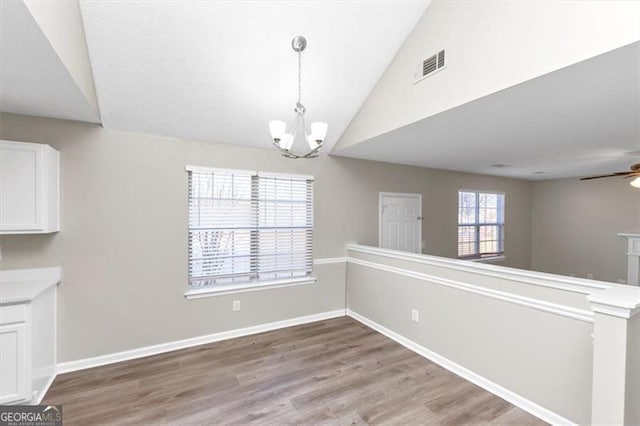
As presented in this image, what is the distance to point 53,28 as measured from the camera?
1.62 metres

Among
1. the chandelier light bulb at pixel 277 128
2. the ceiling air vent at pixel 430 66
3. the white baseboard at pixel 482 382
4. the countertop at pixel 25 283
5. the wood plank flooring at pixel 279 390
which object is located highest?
the ceiling air vent at pixel 430 66

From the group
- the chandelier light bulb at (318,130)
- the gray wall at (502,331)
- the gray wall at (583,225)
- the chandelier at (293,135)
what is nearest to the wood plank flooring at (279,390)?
the gray wall at (502,331)

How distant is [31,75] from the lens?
192 centimetres

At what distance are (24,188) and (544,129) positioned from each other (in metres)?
4.86

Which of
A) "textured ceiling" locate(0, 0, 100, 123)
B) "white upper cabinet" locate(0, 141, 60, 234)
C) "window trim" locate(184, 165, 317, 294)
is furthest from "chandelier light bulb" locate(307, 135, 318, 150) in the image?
"white upper cabinet" locate(0, 141, 60, 234)

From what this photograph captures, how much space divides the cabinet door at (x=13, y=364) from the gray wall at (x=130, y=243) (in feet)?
2.61

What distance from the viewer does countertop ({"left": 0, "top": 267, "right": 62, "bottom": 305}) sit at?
204 cm

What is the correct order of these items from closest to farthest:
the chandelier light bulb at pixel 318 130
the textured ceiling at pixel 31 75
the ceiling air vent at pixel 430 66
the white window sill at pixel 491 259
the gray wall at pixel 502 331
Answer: the textured ceiling at pixel 31 75
the gray wall at pixel 502 331
the chandelier light bulb at pixel 318 130
the ceiling air vent at pixel 430 66
the white window sill at pixel 491 259

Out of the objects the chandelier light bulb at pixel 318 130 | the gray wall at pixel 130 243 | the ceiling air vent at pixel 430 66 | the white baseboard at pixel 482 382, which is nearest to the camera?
the white baseboard at pixel 482 382

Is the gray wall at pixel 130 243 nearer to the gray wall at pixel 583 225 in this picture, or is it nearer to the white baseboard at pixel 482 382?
the white baseboard at pixel 482 382

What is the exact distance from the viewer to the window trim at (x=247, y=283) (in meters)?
3.34

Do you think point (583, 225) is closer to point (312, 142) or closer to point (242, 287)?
point (312, 142)

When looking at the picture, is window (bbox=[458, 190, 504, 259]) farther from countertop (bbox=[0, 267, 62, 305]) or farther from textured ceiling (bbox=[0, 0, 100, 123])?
countertop (bbox=[0, 267, 62, 305])

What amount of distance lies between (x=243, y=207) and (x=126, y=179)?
129 cm
